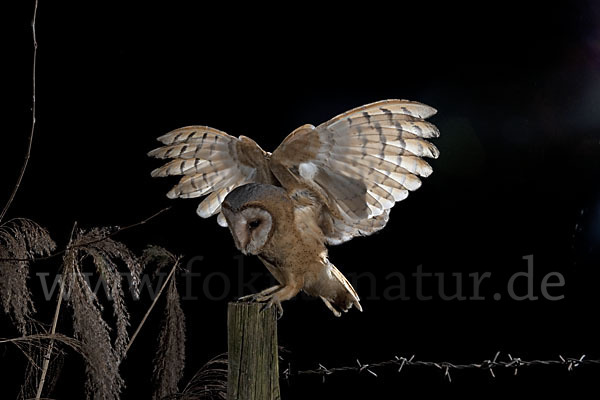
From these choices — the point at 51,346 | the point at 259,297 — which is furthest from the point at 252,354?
the point at 51,346

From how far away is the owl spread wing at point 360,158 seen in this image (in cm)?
183

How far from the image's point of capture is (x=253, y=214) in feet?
5.82

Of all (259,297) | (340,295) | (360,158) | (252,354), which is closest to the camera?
(252,354)

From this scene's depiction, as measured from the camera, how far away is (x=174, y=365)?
2143mm

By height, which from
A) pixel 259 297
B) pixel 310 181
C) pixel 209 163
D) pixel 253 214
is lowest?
pixel 259 297

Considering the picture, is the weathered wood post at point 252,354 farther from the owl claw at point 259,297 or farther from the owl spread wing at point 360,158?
the owl spread wing at point 360,158

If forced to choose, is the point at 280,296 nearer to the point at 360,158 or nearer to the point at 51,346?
the point at 360,158

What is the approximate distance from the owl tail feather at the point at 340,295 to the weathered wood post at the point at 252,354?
466 millimetres

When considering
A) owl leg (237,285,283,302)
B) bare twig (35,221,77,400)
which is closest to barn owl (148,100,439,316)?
owl leg (237,285,283,302)

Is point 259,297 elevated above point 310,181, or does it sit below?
below

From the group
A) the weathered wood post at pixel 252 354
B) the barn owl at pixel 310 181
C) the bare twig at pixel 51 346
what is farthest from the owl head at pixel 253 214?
the bare twig at pixel 51 346

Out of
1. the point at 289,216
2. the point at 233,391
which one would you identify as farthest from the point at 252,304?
the point at 289,216

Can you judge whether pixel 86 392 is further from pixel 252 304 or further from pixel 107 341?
pixel 252 304

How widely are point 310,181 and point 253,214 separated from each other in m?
0.28
